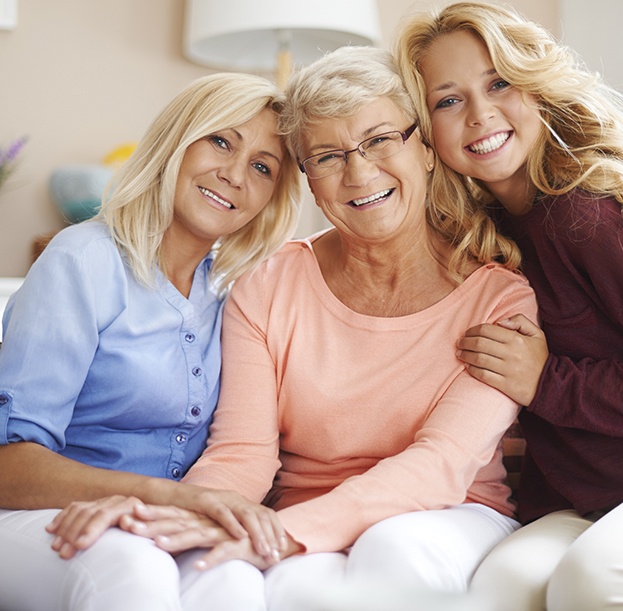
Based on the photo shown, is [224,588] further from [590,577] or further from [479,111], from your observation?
[479,111]

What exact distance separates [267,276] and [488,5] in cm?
65

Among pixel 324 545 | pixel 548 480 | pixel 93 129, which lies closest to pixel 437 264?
pixel 548 480

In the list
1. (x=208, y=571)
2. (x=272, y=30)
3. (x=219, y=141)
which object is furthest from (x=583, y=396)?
(x=272, y=30)

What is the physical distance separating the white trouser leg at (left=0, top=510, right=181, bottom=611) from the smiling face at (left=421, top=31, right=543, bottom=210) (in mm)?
886

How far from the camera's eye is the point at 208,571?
126 centimetres

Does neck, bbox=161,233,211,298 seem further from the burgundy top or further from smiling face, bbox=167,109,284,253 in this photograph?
the burgundy top

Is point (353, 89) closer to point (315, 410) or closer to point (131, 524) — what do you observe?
point (315, 410)

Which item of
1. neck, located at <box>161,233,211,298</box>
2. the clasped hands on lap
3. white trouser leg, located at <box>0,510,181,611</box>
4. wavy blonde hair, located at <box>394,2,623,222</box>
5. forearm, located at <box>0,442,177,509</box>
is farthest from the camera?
neck, located at <box>161,233,211,298</box>

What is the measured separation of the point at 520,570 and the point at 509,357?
0.37 meters

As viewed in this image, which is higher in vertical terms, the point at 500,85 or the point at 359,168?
the point at 500,85

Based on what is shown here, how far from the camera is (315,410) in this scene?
Result: 5.37 ft

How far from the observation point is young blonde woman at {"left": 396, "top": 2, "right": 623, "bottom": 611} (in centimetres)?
152

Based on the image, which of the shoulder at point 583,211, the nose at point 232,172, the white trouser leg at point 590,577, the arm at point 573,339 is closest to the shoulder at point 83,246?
the nose at point 232,172

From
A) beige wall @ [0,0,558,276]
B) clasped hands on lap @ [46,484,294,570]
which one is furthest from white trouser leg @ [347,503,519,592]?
beige wall @ [0,0,558,276]
